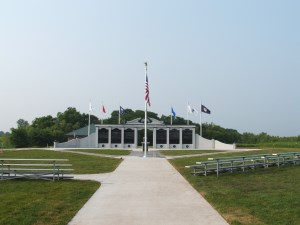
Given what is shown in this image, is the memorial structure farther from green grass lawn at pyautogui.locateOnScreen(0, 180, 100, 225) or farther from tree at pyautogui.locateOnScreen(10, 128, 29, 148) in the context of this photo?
green grass lawn at pyautogui.locateOnScreen(0, 180, 100, 225)

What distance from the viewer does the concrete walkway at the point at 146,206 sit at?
887cm

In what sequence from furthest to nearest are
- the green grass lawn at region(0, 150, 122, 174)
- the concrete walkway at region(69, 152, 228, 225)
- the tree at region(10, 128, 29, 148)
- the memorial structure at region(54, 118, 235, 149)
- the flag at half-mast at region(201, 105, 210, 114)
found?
the tree at region(10, 128, 29, 148)
the flag at half-mast at region(201, 105, 210, 114)
the memorial structure at region(54, 118, 235, 149)
the green grass lawn at region(0, 150, 122, 174)
the concrete walkway at region(69, 152, 228, 225)

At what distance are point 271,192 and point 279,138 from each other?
77.4 metres

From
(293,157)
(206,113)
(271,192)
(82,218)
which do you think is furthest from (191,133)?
(82,218)

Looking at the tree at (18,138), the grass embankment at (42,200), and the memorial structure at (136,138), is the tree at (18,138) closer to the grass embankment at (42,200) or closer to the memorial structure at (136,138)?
the memorial structure at (136,138)

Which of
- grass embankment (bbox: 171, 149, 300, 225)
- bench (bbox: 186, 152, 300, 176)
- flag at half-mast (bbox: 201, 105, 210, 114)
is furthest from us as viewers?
flag at half-mast (bbox: 201, 105, 210, 114)

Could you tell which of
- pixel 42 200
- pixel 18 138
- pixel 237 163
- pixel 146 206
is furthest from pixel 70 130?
pixel 146 206

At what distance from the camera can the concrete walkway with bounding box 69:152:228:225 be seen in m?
8.87

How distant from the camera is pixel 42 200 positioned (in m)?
11.6

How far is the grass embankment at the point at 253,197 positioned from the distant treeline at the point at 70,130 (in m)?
51.9

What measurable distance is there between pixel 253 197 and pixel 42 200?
6029mm

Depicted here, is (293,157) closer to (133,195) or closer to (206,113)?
(133,195)

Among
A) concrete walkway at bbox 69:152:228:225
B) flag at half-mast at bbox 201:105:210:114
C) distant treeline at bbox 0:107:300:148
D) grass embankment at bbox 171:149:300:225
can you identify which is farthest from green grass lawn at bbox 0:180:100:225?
distant treeline at bbox 0:107:300:148

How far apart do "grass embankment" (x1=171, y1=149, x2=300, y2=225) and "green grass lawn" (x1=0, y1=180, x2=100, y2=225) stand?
366cm
